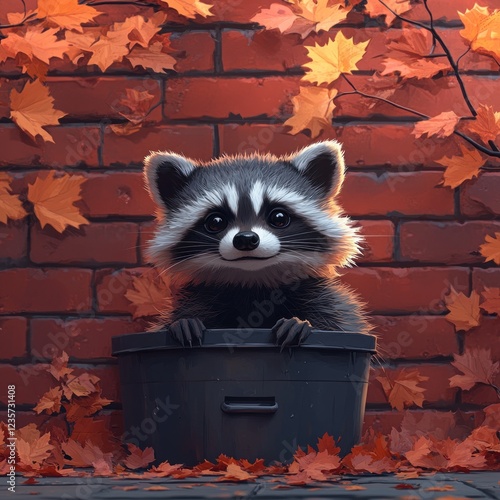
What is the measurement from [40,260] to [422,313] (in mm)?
1431

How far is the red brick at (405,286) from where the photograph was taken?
3254mm

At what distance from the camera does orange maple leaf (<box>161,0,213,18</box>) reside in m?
3.27

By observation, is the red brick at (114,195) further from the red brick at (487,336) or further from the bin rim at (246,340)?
the red brick at (487,336)

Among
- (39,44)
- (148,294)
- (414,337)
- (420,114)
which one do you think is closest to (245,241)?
(148,294)

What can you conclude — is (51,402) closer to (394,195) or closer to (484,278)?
(394,195)

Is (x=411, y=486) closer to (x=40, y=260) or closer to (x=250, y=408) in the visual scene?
(x=250, y=408)

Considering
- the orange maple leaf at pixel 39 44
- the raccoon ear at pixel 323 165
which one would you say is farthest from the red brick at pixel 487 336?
the orange maple leaf at pixel 39 44

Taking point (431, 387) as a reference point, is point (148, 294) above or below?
above

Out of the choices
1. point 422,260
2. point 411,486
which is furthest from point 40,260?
point 411,486

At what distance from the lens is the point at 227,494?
205 centimetres

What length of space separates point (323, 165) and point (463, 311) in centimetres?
76

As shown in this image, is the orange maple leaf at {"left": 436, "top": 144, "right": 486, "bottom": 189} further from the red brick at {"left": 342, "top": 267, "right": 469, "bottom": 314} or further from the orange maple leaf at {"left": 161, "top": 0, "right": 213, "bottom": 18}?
the orange maple leaf at {"left": 161, "top": 0, "right": 213, "bottom": 18}

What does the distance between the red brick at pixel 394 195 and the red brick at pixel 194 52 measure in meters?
0.69

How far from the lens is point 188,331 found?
2.65 m
